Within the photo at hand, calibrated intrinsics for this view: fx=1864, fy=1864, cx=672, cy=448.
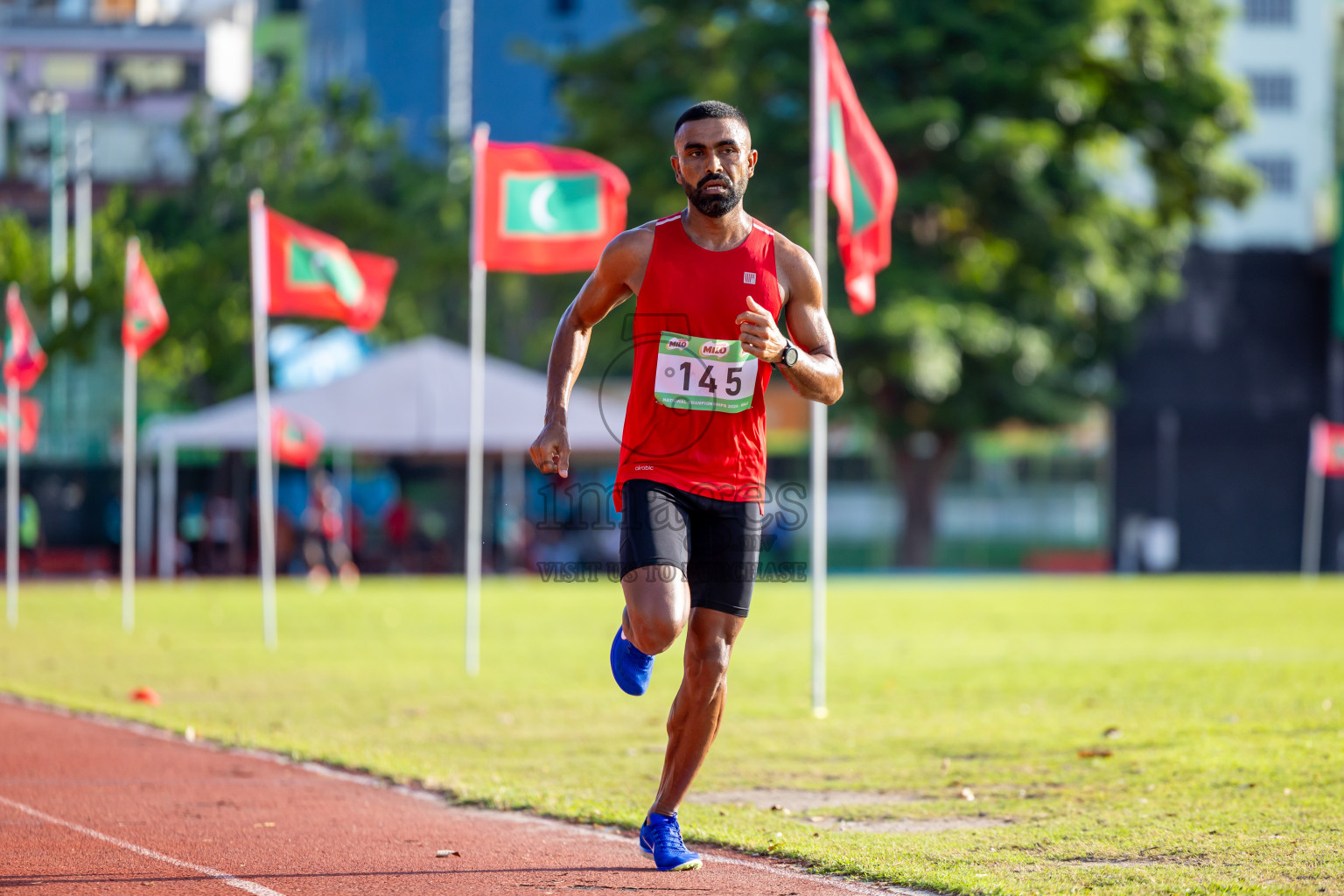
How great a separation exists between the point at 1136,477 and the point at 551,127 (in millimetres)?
33266

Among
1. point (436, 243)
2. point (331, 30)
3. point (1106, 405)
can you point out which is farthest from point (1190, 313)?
point (331, 30)

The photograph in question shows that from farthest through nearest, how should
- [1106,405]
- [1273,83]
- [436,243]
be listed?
[1273,83]
[436,243]
[1106,405]

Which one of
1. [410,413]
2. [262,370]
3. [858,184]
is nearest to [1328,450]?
[410,413]

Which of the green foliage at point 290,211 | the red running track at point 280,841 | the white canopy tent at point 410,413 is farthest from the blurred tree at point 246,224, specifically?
the red running track at point 280,841

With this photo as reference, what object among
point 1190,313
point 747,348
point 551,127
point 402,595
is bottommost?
point 402,595

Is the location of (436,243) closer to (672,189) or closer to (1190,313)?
(672,189)

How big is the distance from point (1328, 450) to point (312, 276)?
74.3 ft

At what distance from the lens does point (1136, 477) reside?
44.8 metres

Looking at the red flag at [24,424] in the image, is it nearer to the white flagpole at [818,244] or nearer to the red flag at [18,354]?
the red flag at [18,354]

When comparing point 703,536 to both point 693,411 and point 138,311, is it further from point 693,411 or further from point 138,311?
point 138,311

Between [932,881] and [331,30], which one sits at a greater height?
[331,30]

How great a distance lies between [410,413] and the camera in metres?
31.4

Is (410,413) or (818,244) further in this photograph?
(410,413)

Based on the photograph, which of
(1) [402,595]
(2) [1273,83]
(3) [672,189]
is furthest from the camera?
(2) [1273,83]
